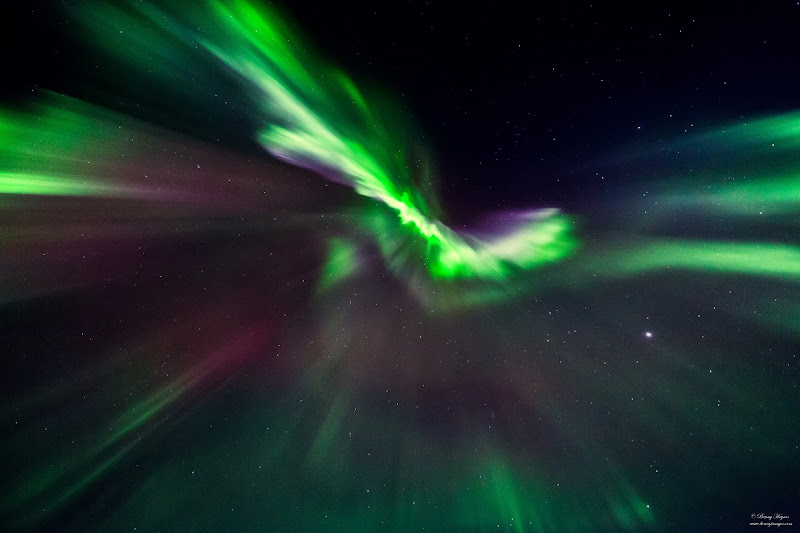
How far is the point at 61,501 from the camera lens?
1.17 meters

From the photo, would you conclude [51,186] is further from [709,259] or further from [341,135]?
[709,259]

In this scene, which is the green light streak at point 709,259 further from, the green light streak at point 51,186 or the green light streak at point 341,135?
the green light streak at point 51,186

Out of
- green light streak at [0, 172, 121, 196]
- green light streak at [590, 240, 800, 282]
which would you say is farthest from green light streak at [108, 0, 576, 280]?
green light streak at [0, 172, 121, 196]

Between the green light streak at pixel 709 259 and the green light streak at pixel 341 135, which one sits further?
the green light streak at pixel 709 259

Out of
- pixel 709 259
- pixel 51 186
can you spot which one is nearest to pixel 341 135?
pixel 51 186

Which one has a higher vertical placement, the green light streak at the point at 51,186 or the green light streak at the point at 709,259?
the green light streak at the point at 51,186

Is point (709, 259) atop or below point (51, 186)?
below

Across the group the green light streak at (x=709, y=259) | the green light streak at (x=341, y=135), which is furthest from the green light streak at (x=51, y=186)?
the green light streak at (x=709, y=259)

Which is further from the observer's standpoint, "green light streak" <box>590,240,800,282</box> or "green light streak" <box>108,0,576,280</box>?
"green light streak" <box>590,240,800,282</box>

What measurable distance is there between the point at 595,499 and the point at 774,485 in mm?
494

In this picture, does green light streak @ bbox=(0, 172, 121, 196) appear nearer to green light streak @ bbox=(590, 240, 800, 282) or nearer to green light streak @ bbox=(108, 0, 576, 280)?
green light streak @ bbox=(108, 0, 576, 280)

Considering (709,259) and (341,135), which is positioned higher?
(341,135)

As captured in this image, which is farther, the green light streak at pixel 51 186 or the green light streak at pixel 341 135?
the green light streak at pixel 51 186

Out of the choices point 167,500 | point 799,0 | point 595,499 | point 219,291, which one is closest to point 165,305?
point 219,291
